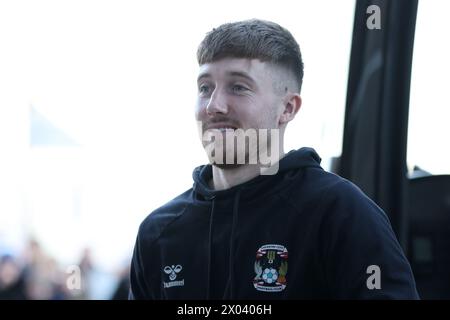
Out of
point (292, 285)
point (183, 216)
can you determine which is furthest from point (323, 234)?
point (183, 216)

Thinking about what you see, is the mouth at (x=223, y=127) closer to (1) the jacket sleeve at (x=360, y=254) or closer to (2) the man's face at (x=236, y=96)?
(2) the man's face at (x=236, y=96)

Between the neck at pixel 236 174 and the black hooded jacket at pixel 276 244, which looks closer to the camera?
the black hooded jacket at pixel 276 244

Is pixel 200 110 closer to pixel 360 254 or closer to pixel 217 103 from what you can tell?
pixel 217 103

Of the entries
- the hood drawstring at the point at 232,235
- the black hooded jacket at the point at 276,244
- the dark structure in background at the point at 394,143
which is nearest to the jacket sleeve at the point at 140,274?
the black hooded jacket at the point at 276,244

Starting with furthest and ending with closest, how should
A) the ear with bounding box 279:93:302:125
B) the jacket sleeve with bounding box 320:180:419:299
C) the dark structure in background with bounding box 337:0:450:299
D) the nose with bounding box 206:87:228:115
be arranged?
the dark structure in background with bounding box 337:0:450:299 < the ear with bounding box 279:93:302:125 < the nose with bounding box 206:87:228:115 < the jacket sleeve with bounding box 320:180:419:299

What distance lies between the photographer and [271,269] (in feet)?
3.68

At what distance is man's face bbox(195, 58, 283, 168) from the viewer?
3.82ft

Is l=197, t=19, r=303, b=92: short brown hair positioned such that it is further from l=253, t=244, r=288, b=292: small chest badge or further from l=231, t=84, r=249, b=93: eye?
l=253, t=244, r=288, b=292: small chest badge

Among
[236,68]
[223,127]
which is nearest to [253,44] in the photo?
[236,68]

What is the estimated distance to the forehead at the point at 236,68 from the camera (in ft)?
3.92

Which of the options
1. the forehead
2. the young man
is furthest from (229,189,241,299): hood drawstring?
the forehead

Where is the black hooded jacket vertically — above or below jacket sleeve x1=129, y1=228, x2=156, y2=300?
above

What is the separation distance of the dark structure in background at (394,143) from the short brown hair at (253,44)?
0.68 meters

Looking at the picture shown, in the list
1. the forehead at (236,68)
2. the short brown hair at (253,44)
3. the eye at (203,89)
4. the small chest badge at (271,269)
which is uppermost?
the short brown hair at (253,44)
